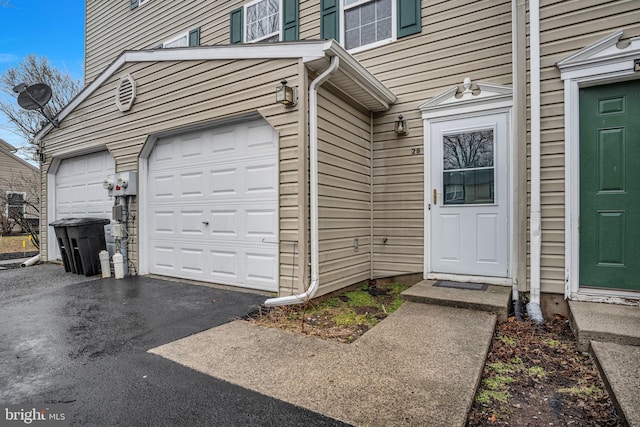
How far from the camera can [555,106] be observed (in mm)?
3416

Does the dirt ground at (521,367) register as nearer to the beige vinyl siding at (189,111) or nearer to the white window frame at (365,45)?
the beige vinyl siding at (189,111)

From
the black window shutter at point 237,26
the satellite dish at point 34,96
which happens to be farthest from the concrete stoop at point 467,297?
the satellite dish at point 34,96

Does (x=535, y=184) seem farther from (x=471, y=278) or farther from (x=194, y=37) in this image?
(x=194, y=37)

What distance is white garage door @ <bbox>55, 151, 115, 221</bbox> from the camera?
20.0ft

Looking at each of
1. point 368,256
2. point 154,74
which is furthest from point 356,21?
point 368,256

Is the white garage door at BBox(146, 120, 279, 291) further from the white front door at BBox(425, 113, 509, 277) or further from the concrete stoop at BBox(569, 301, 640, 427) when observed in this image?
the concrete stoop at BBox(569, 301, 640, 427)

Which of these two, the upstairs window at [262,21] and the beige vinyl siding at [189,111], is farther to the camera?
the upstairs window at [262,21]

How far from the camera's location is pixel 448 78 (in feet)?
14.6

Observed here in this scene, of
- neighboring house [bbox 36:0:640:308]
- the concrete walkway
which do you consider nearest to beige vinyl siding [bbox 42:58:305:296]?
neighboring house [bbox 36:0:640:308]

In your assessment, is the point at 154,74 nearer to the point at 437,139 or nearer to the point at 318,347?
the point at 437,139

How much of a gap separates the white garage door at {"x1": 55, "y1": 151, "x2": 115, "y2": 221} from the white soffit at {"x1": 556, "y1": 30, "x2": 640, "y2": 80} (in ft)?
22.1

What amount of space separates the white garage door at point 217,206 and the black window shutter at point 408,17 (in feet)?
8.24

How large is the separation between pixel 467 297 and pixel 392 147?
90.9 inches

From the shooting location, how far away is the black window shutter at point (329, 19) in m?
5.40
